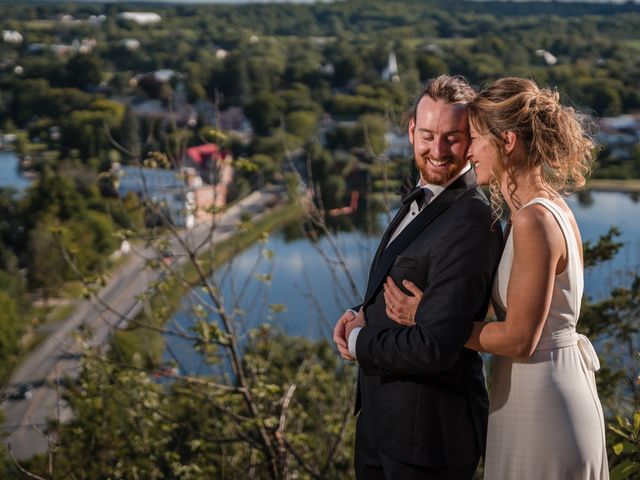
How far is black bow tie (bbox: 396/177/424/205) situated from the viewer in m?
1.21

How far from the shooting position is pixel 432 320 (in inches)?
43.5

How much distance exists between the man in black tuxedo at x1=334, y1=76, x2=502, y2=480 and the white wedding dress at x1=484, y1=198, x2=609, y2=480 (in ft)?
0.14

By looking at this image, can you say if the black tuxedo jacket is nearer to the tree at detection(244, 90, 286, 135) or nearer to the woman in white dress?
the woman in white dress

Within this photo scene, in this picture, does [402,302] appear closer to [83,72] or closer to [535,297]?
[535,297]

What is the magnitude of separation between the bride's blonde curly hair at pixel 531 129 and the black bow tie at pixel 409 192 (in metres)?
0.10

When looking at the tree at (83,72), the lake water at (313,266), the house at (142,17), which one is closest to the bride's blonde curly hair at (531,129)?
the lake water at (313,266)

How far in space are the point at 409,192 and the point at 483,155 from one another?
0.44ft

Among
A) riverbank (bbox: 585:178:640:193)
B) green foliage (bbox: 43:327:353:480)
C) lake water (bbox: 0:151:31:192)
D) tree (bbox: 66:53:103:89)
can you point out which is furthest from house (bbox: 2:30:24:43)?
green foliage (bbox: 43:327:353:480)

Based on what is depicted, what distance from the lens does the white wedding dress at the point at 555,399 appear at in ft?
3.71

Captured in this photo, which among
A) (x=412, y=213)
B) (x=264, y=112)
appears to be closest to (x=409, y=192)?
(x=412, y=213)

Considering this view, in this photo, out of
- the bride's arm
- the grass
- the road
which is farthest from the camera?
the road

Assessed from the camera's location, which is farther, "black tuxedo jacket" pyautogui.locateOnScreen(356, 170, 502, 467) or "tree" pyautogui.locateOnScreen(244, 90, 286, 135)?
"tree" pyautogui.locateOnScreen(244, 90, 286, 135)

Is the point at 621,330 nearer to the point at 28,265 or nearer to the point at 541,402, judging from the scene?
the point at 541,402

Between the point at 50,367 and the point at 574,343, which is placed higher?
the point at 574,343
